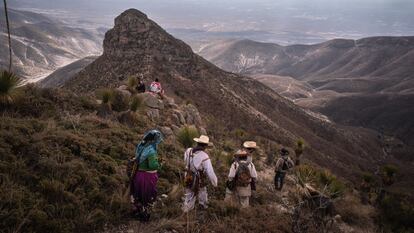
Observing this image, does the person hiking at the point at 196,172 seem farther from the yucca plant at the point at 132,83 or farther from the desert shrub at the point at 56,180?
the yucca plant at the point at 132,83

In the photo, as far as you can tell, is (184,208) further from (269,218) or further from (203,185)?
(269,218)

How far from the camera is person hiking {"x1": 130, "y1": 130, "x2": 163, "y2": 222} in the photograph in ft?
22.0

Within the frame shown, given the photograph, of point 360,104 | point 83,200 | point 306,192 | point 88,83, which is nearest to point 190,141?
point 306,192

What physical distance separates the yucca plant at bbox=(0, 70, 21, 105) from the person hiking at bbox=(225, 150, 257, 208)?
6376 mm

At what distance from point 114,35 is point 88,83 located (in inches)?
411

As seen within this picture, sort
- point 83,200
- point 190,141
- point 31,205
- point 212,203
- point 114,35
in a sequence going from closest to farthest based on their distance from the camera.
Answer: point 31,205 < point 83,200 < point 212,203 < point 190,141 < point 114,35

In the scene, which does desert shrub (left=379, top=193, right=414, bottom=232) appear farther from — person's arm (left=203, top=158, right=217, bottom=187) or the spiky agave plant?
the spiky agave plant

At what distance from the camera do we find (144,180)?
671 cm

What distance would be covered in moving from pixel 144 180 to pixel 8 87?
5.83 m

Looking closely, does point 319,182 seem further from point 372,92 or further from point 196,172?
point 372,92

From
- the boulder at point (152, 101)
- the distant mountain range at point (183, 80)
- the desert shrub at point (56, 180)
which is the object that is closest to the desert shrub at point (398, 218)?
the desert shrub at point (56, 180)

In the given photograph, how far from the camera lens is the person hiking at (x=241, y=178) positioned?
803 centimetres

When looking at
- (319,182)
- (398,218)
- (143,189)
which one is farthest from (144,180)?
(398,218)

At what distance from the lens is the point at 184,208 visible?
23.9 ft
